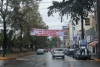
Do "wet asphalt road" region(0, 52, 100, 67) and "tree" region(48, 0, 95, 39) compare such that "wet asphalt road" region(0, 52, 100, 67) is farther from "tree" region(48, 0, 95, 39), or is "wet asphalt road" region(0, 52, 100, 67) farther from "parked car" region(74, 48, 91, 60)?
"tree" region(48, 0, 95, 39)

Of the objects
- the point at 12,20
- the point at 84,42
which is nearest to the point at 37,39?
the point at 12,20

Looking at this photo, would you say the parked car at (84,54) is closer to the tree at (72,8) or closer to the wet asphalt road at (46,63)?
the wet asphalt road at (46,63)

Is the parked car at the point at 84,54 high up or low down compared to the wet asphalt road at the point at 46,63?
up

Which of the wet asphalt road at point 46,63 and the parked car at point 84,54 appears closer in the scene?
the wet asphalt road at point 46,63

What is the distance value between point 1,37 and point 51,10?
15.4m

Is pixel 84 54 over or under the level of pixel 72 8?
under

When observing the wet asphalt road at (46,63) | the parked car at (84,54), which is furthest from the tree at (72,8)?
the wet asphalt road at (46,63)

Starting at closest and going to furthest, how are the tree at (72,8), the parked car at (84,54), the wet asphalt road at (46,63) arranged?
1. the wet asphalt road at (46,63)
2. the parked car at (84,54)
3. the tree at (72,8)

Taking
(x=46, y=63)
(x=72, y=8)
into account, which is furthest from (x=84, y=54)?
(x=46, y=63)

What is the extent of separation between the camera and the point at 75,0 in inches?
1837

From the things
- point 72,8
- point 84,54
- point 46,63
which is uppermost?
point 72,8

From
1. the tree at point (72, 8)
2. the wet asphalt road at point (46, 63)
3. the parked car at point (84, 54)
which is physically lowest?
the wet asphalt road at point (46, 63)

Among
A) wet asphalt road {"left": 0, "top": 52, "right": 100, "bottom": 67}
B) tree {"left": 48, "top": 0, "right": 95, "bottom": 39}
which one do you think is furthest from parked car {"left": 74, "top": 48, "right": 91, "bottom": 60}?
tree {"left": 48, "top": 0, "right": 95, "bottom": 39}

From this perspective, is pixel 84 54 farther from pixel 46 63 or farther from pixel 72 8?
pixel 46 63
